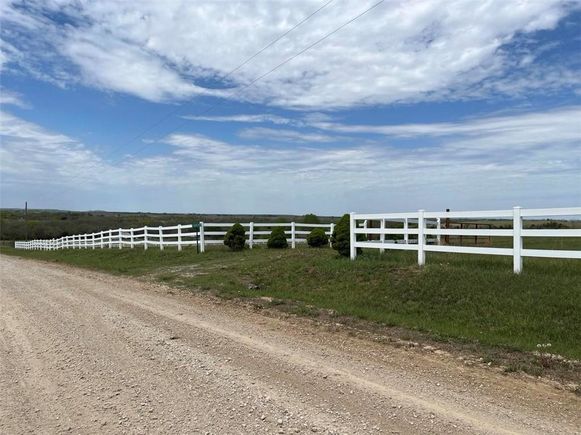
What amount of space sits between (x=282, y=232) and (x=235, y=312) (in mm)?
13254

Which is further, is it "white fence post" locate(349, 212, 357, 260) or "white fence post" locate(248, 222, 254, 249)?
"white fence post" locate(248, 222, 254, 249)

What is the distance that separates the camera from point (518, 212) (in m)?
9.57

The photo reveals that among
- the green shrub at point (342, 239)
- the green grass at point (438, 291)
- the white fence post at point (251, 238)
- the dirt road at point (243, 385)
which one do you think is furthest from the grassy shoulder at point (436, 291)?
the white fence post at point (251, 238)

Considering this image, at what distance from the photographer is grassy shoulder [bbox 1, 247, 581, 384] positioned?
7293 millimetres

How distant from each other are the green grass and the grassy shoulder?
0.05 ft

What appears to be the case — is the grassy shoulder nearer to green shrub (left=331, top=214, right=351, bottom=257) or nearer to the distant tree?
green shrub (left=331, top=214, right=351, bottom=257)

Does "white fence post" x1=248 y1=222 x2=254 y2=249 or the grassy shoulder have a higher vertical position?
"white fence post" x1=248 y1=222 x2=254 y2=249

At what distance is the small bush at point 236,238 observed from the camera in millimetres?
21938

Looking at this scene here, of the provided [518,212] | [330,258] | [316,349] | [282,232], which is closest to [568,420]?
[316,349]

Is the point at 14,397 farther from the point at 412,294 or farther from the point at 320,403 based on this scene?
the point at 412,294

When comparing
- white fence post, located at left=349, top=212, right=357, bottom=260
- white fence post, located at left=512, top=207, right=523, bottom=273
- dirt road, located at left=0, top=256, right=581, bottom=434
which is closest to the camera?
dirt road, located at left=0, top=256, right=581, bottom=434

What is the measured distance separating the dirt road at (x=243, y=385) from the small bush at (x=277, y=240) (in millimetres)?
14086

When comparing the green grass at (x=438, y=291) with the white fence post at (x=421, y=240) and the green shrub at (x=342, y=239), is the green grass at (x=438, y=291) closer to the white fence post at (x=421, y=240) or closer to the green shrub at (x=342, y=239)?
the white fence post at (x=421, y=240)

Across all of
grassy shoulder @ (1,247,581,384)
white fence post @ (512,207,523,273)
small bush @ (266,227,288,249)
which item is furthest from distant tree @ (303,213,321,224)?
white fence post @ (512,207,523,273)
